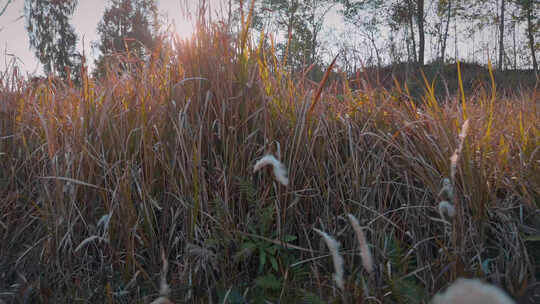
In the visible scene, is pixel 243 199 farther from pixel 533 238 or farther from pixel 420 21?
pixel 420 21

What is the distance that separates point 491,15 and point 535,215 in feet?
54.4

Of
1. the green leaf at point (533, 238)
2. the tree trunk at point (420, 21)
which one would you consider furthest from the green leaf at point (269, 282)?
the tree trunk at point (420, 21)

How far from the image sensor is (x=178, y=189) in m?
1.47

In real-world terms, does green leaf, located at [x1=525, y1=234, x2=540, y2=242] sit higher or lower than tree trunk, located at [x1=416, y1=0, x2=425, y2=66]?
lower

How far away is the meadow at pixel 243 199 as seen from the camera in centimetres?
129

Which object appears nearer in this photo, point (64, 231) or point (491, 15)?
point (64, 231)

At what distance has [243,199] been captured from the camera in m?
1.52

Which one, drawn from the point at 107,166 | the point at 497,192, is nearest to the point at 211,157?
the point at 107,166

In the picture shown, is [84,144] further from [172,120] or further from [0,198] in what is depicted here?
[0,198]

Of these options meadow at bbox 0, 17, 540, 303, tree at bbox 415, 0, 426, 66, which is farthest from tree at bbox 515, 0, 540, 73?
meadow at bbox 0, 17, 540, 303

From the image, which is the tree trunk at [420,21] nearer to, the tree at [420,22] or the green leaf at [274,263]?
the tree at [420,22]

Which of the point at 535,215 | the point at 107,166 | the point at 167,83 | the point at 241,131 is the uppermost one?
the point at 167,83

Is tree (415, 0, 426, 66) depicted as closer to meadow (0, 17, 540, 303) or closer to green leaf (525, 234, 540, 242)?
meadow (0, 17, 540, 303)

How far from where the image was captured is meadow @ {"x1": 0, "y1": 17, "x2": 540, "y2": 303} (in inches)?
50.7
